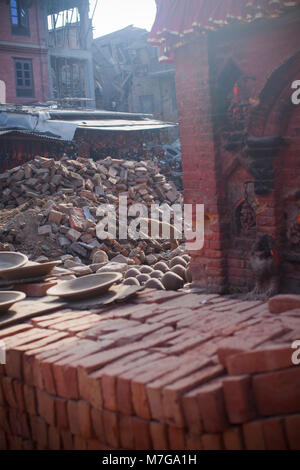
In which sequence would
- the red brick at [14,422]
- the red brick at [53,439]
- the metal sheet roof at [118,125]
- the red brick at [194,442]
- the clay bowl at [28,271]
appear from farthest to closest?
the metal sheet roof at [118,125], the clay bowl at [28,271], the red brick at [14,422], the red brick at [53,439], the red brick at [194,442]

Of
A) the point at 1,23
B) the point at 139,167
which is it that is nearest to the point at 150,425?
the point at 139,167

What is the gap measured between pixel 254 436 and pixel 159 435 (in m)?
0.60

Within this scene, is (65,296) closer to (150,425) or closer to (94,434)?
(94,434)

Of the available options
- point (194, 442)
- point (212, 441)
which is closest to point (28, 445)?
point (194, 442)

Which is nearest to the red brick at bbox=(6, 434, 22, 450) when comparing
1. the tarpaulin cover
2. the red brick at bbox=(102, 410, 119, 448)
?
the red brick at bbox=(102, 410, 119, 448)

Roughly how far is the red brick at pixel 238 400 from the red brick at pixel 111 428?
81 centimetres

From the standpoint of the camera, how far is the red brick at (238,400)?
2.97 m

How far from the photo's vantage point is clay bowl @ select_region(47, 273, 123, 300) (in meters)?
5.43

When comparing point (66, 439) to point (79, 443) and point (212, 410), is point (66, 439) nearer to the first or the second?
point (79, 443)

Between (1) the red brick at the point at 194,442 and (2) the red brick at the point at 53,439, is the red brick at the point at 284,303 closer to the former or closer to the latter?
(1) the red brick at the point at 194,442

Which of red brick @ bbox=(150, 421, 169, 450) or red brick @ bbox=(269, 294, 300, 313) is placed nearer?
red brick @ bbox=(150, 421, 169, 450)

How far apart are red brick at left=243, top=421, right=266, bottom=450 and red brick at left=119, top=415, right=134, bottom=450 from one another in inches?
30.3

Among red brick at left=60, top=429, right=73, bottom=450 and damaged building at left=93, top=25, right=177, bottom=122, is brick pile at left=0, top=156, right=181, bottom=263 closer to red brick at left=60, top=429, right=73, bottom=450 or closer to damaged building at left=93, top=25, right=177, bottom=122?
red brick at left=60, top=429, right=73, bottom=450
